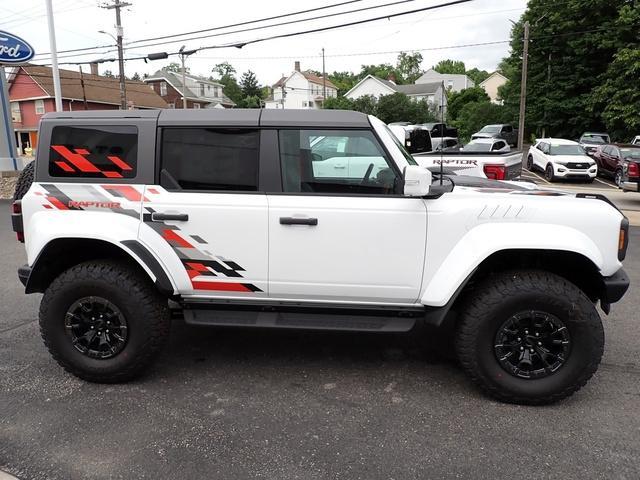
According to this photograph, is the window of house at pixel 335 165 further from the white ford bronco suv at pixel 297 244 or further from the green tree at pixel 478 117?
the green tree at pixel 478 117

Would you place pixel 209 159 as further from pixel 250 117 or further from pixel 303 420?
pixel 303 420

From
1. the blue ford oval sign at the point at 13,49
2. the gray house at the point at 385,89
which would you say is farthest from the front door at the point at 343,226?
the gray house at the point at 385,89

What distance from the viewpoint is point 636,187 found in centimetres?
1234

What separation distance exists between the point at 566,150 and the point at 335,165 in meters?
19.9

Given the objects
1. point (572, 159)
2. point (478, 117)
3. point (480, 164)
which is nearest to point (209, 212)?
point (480, 164)

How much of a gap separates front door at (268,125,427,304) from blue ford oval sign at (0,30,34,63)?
14065 millimetres

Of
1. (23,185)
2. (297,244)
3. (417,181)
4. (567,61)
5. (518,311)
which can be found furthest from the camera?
(567,61)

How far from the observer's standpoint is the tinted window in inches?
138

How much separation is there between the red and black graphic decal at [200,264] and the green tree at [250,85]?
9506 centimetres

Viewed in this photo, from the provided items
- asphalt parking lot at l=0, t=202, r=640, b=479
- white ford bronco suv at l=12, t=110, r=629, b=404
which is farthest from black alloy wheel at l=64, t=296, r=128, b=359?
asphalt parking lot at l=0, t=202, r=640, b=479

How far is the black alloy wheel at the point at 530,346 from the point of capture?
3308 mm

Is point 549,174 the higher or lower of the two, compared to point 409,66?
lower

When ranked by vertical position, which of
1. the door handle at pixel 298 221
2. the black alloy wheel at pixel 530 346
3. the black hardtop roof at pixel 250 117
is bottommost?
the black alloy wheel at pixel 530 346

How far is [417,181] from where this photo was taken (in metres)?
3.13
